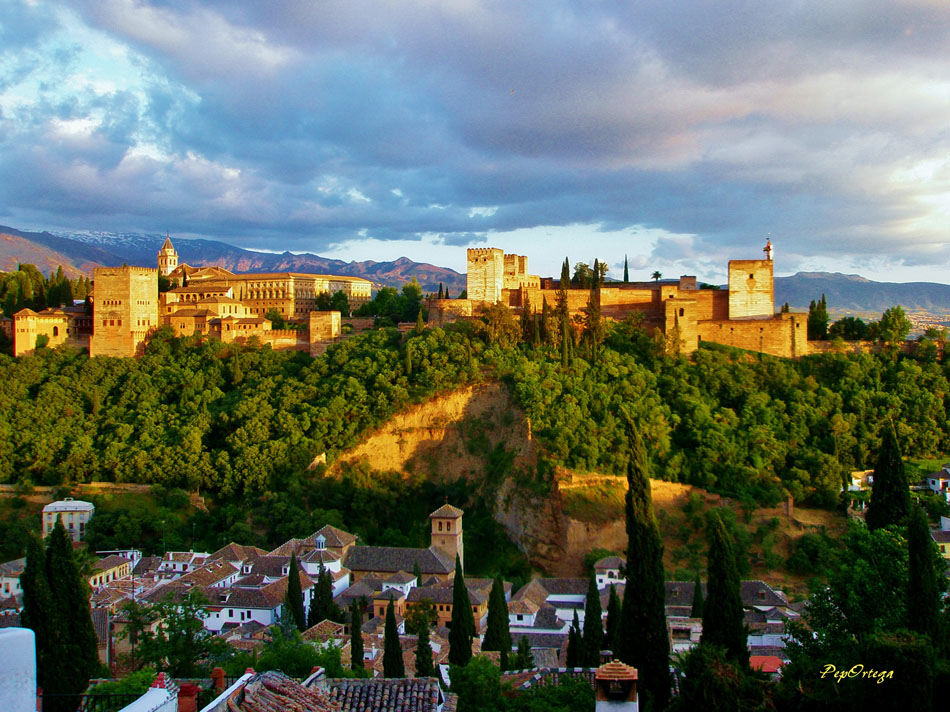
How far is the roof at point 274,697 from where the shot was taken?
9836 millimetres

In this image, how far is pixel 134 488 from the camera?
137 feet

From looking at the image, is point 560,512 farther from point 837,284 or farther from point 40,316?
point 837,284

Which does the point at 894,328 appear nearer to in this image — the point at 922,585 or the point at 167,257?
the point at 922,585

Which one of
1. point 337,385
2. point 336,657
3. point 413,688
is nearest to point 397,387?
point 337,385

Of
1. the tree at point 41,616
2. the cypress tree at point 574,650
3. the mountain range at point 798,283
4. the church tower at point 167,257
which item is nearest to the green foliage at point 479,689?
the tree at point 41,616

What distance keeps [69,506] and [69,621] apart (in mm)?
22699

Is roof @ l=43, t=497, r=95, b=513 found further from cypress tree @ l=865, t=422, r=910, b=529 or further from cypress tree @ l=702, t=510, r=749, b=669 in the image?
cypress tree @ l=865, t=422, r=910, b=529

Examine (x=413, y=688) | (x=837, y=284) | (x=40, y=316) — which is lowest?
(x=413, y=688)

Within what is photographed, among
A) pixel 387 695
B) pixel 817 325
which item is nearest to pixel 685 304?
pixel 817 325

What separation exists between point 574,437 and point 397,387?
918cm

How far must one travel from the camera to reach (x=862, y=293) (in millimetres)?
153375

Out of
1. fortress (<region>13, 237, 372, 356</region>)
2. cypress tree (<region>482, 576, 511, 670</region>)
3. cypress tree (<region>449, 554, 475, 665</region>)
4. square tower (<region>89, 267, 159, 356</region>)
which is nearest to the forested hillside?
square tower (<region>89, 267, 159, 356</region>)

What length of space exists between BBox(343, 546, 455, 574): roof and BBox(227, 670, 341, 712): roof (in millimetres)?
25310

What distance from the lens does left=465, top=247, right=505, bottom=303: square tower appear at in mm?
50125
